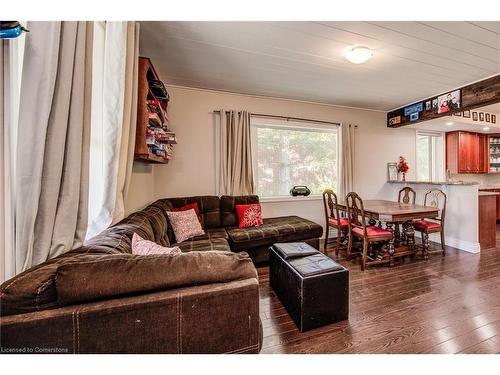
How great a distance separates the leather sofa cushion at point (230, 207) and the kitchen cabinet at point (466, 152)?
4.99 meters

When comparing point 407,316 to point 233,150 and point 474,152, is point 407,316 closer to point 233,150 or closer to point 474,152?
point 233,150

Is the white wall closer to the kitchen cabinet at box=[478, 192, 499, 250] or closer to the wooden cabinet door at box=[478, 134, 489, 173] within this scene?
the kitchen cabinet at box=[478, 192, 499, 250]

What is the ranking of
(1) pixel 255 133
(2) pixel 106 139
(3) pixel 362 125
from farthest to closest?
(3) pixel 362 125 < (1) pixel 255 133 < (2) pixel 106 139

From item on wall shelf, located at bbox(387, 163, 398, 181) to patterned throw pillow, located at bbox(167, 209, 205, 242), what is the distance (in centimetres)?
403

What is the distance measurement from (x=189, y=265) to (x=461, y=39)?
3124 mm

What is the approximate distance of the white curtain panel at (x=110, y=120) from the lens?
1.62 m

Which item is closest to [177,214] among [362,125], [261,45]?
[261,45]

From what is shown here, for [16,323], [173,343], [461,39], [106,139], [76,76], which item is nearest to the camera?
[16,323]

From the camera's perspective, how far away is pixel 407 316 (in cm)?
185

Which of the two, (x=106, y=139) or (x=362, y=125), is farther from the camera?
(x=362, y=125)

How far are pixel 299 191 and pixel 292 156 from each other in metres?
0.65

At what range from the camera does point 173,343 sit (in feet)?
2.95

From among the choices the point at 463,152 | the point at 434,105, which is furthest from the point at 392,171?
the point at 463,152
